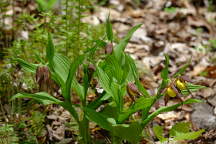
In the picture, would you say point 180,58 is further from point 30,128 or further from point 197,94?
point 30,128

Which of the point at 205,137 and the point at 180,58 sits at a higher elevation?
the point at 180,58

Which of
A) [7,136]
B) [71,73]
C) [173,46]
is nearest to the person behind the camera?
[71,73]

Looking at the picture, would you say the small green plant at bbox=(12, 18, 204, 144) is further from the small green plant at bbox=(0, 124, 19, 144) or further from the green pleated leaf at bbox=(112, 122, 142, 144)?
the small green plant at bbox=(0, 124, 19, 144)

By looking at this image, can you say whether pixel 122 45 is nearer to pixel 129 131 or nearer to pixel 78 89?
pixel 78 89

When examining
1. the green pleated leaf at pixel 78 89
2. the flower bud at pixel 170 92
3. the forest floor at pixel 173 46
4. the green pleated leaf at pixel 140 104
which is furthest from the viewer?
the forest floor at pixel 173 46

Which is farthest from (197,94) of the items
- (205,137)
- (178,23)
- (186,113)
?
(178,23)

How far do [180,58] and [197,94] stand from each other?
1.09 metres

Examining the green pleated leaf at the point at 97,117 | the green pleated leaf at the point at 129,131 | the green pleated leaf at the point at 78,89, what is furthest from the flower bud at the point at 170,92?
the green pleated leaf at the point at 78,89

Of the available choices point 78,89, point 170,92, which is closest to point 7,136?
point 78,89

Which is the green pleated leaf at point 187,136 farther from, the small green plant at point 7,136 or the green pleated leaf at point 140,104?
the small green plant at point 7,136

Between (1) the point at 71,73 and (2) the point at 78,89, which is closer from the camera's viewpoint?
(1) the point at 71,73

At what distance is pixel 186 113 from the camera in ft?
10.1

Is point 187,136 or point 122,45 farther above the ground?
point 122,45

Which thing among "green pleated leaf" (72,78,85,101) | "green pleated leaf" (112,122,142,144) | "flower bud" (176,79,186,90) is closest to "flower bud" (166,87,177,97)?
"flower bud" (176,79,186,90)
